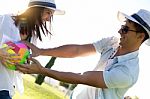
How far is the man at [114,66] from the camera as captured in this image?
6164 mm

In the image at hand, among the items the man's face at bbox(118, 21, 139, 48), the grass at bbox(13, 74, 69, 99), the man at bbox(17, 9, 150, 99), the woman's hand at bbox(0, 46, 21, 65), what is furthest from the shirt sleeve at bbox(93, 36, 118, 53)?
the grass at bbox(13, 74, 69, 99)

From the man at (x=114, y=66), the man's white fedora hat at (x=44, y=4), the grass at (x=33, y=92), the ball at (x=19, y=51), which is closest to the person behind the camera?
the man at (x=114, y=66)

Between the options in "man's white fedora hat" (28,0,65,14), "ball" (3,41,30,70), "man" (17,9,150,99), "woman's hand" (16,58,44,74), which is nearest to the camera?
"woman's hand" (16,58,44,74)

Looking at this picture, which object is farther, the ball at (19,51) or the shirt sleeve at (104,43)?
the shirt sleeve at (104,43)

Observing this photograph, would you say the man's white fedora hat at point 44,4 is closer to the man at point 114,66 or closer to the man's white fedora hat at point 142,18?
the man at point 114,66

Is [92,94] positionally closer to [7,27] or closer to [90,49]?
[90,49]

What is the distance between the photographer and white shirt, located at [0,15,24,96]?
6.24 meters

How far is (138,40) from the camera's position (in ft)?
21.1

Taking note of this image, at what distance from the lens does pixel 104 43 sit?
6.84 m

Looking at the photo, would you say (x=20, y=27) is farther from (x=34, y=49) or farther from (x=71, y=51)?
(x=71, y=51)

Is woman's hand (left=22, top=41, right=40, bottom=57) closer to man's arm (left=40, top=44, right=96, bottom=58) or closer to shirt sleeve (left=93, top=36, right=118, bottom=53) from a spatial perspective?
man's arm (left=40, top=44, right=96, bottom=58)

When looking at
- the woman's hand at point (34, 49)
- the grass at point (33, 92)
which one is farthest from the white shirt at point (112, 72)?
the grass at point (33, 92)

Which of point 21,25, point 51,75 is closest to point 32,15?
point 21,25

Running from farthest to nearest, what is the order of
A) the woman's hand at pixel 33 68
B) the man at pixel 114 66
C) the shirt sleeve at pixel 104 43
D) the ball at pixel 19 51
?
the shirt sleeve at pixel 104 43, the ball at pixel 19 51, the man at pixel 114 66, the woman's hand at pixel 33 68
